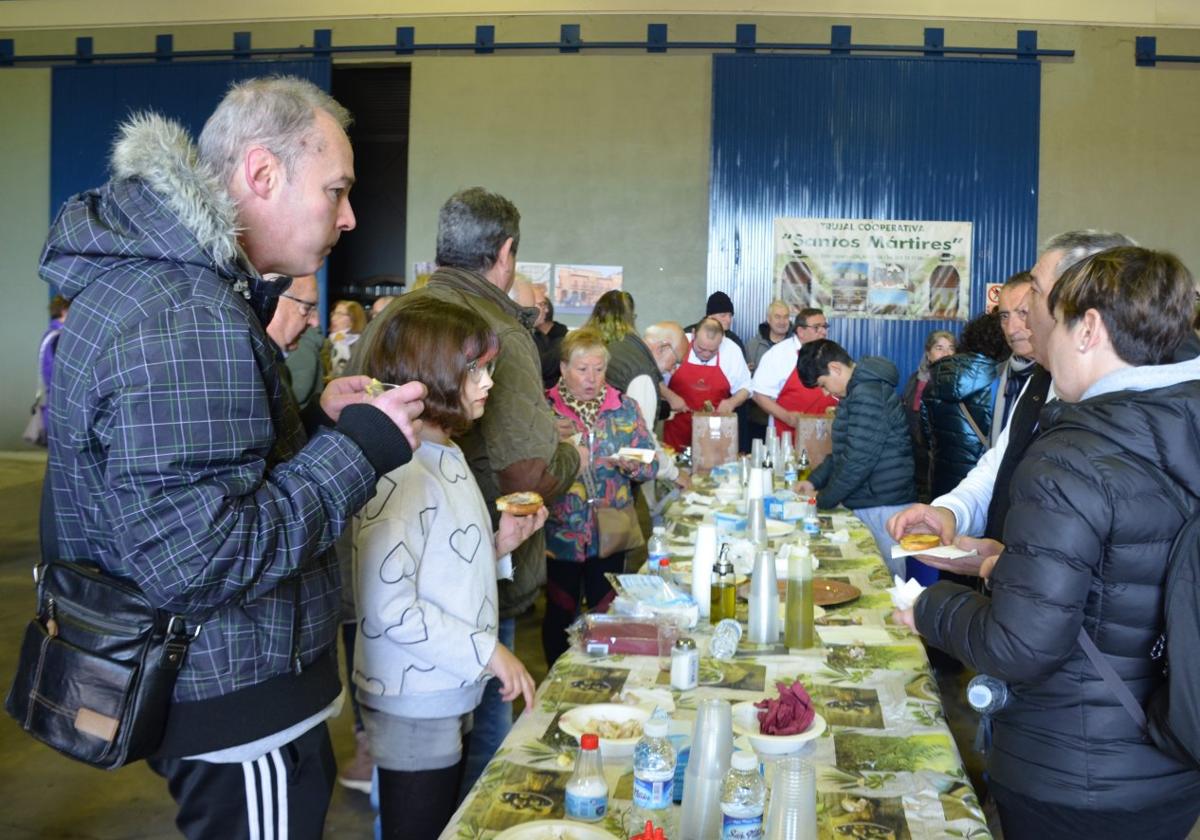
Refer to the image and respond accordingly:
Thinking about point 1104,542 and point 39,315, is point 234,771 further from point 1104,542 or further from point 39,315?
point 39,315

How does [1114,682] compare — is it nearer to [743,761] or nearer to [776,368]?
[743,761]

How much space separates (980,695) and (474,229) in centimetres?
178

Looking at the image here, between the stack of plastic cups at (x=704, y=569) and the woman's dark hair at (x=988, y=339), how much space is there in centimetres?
241

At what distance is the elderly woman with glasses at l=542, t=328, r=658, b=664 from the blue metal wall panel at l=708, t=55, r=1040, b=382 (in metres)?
6.56

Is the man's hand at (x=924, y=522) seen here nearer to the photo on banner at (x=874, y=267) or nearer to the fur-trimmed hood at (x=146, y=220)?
the fur-trimmed hood at (x=146, y=220)

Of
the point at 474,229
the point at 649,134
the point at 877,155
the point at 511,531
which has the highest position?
the point at 649,134

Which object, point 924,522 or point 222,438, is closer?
point 222,438

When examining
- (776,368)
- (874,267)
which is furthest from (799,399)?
(874,267)

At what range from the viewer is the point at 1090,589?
1.77 m

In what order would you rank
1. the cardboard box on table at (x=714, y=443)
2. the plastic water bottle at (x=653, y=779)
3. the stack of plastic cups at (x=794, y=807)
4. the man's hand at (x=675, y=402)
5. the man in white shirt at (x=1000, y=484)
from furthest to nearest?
the man's hand at (x=675, y=402) → the cardboard box on table at (x=714, y=443) → the man in white shirt at (x=1000, y=484) → the plastic water bottle at (x=653, y=779) → the stack of plastic cups at (x=794, y=807)

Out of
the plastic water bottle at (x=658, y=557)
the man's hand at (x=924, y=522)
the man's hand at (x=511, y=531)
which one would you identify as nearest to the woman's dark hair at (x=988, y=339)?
the plastic water bottle at (x=658, y=557)

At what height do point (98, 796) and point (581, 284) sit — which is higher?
point (581, 284)

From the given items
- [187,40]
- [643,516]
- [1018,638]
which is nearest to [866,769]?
[1018,638]

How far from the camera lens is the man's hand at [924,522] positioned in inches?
101
